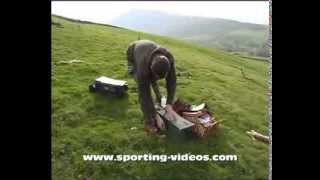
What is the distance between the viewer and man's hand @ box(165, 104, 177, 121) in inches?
458

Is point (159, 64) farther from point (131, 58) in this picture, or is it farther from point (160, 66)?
point (131, 58)

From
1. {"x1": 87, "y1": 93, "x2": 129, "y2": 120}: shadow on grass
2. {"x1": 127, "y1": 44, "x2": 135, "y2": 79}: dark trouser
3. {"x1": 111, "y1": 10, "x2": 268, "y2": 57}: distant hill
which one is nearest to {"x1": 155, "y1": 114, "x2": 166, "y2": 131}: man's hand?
{"x1": 87, "y1": 93, "x2": 129, "y2": 120}: shadow on grass

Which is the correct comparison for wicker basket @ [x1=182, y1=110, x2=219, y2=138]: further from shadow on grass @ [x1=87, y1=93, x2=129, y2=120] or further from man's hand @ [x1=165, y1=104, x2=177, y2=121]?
shadow on grass @ [x1=87, y1=93, x2=129, y2=120]

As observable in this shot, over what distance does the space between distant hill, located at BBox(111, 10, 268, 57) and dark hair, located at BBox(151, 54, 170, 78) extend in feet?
2.37

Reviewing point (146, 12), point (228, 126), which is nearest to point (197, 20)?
point (146, 12)

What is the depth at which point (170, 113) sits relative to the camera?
1166 centimetres

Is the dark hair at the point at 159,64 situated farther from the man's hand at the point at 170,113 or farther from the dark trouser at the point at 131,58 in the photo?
the man's hand at the point at 170,113

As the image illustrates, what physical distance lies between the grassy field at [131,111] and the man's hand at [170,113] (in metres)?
0.25

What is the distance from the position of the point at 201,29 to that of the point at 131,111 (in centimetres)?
181

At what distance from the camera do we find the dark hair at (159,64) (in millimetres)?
11414

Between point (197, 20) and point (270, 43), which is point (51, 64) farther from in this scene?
point (270, 43)

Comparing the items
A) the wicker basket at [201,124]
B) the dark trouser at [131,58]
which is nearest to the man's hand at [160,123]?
the wicker basket at [201,124]

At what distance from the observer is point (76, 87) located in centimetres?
1180

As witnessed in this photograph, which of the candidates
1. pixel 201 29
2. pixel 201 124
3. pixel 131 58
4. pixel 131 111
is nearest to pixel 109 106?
pixel 131 111
